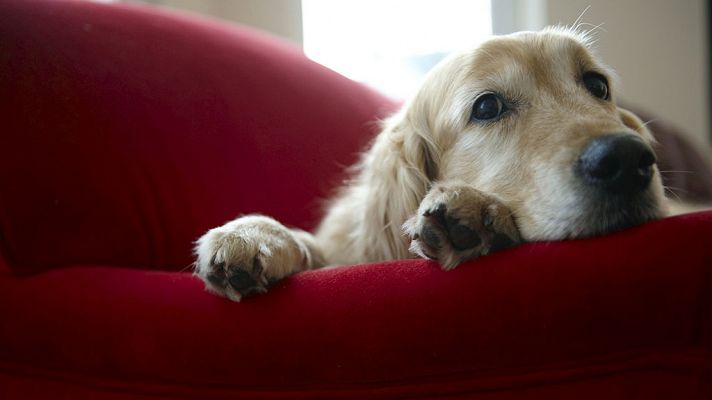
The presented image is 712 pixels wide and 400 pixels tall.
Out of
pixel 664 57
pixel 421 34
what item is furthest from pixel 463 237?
pixel 664 57

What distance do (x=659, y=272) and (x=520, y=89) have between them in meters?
0.90

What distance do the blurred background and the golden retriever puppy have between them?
252 centimetres

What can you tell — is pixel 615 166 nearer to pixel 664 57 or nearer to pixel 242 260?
pixel 242 260

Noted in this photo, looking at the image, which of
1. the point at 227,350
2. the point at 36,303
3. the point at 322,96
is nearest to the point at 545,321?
the point at 227,350

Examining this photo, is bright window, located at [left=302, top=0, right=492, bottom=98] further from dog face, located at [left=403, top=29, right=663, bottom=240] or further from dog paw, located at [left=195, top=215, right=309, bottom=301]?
dog paw, located at [left=195, top=215, right=309, bottom=301]

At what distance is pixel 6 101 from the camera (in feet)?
5.37

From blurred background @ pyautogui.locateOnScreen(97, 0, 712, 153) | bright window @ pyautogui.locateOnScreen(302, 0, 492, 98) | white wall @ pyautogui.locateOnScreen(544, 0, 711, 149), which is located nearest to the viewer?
white wall @ pyautogui.locateOnScreen(544, 0, 711, 149)

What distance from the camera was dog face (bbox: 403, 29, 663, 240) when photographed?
1379 mm

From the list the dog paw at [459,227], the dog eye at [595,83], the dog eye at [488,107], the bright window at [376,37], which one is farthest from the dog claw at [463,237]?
the bright window at [376,37]

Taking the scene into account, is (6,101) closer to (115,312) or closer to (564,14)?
(115,312)

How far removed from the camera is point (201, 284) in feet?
4.58

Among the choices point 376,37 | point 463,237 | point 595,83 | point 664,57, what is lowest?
point 664,57

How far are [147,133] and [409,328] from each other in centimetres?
124

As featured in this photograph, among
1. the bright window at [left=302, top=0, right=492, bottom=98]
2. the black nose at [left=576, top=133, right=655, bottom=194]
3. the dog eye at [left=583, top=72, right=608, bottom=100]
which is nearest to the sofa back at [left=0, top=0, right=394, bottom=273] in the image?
the dog eye at [left=583, top=72, right=608, bottom=100]
